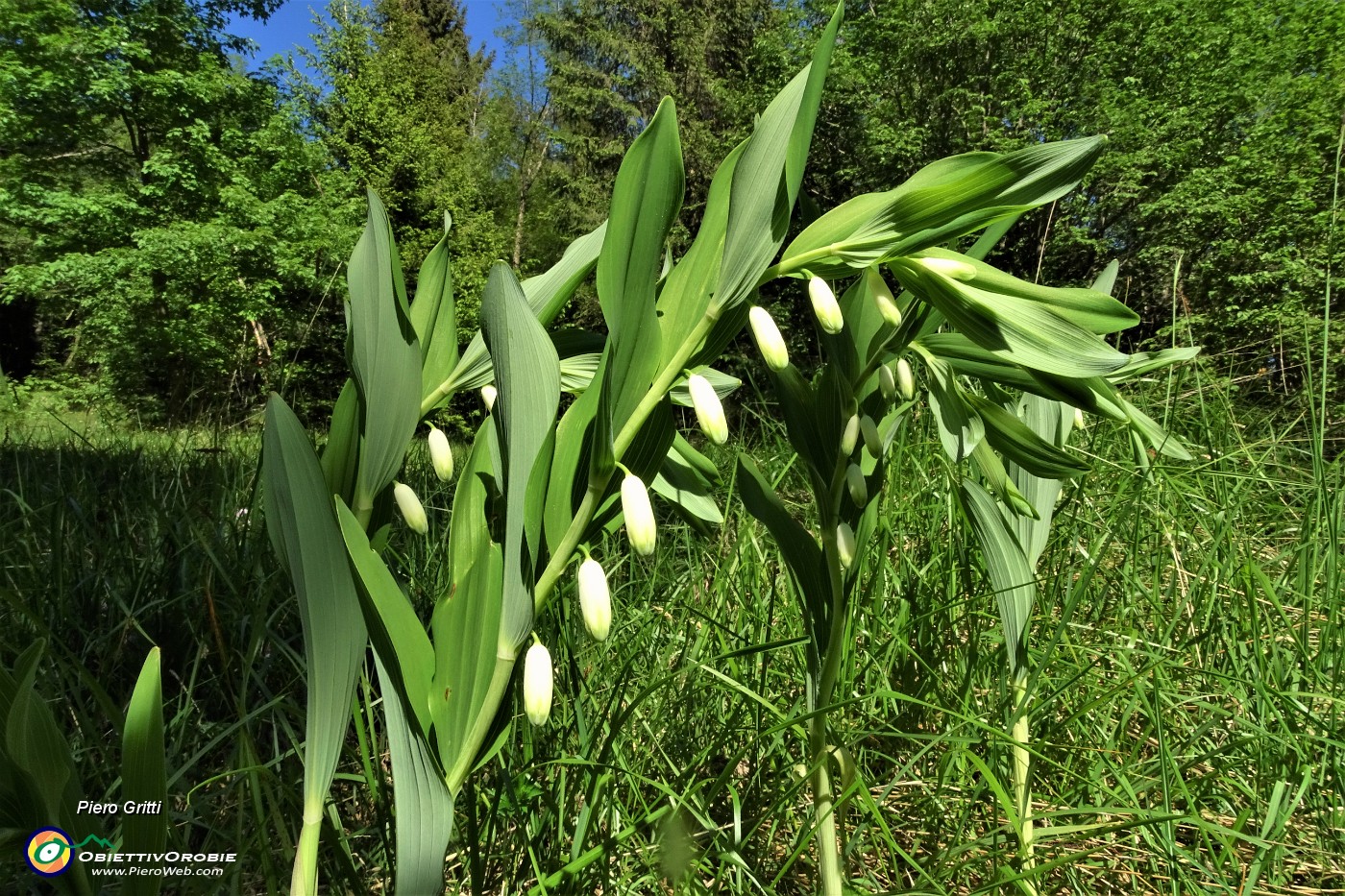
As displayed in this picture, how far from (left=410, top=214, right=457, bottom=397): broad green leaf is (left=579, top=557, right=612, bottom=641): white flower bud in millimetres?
203

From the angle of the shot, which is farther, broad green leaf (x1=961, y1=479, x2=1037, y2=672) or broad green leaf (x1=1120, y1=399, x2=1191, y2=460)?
broad green leaf (x1=961, y1=479, x2=1037, y2=672)

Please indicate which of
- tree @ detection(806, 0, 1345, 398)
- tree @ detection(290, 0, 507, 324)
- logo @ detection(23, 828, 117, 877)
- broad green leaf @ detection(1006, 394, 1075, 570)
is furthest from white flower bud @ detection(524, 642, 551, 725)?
Result: tree @ detection(290, 0, 507, 324)

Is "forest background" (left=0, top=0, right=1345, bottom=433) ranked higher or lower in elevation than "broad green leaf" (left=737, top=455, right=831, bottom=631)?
higher

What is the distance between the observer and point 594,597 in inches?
14.9

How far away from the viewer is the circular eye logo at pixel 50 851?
355 millimetres

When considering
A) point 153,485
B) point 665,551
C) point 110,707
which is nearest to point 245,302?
point 153,485

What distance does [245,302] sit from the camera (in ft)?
27.8

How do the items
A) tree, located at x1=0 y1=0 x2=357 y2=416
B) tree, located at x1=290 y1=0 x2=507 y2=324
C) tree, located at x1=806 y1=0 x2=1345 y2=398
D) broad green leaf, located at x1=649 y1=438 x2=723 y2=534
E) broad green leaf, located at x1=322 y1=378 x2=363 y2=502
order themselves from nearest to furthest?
broad green leaf, located at x1=322 y1=378 x2=363 y2=502
broad green leaf, located at x1=649 y1=438 x2=723 y2=534
tree, located at x1=806 y1=0 x2=1345 y2=398
tree, located at x1=0 y1=0 x2=357 y2=416
tree, located at x1=290 y1=0 x2=507 y2=324

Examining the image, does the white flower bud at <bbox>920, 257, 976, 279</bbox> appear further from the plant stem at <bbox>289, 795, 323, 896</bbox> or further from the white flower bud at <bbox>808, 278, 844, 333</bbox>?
the plant stem at <bbox>289, 795, 323, 896</bbox>

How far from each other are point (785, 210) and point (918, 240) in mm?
71

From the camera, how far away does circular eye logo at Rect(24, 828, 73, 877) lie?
0.36 m

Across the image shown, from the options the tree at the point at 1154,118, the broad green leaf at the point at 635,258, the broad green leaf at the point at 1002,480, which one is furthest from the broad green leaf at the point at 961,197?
the tree at the point at 1154,118

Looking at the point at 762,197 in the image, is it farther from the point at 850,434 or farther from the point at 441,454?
the point at 441,454

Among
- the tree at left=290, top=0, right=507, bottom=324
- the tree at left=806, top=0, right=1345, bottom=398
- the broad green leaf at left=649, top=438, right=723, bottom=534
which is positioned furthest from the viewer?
the tree at left=290, top=0, right=507, bottom=324
